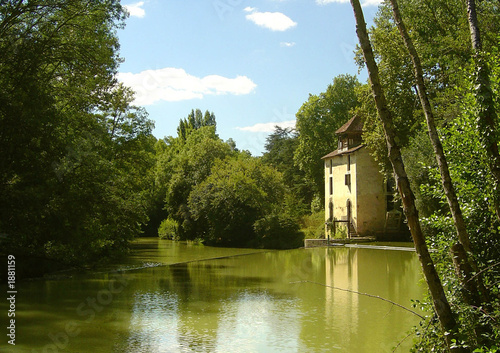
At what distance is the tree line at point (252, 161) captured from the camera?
20.1ft

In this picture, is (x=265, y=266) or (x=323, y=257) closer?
(x=265, y=266)

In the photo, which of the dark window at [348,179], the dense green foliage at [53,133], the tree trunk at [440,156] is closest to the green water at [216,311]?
the tree trunk at [440,156]

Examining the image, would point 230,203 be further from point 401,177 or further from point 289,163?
point 401,177

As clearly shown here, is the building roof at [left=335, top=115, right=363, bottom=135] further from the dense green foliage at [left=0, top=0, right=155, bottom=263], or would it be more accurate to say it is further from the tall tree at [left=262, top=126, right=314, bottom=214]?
the dense green foliage at [left=0, top=0, right=155, bottom=263]

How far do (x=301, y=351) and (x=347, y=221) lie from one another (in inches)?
1255

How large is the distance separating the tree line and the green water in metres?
1.42

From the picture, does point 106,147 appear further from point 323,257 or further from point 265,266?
point 323,257

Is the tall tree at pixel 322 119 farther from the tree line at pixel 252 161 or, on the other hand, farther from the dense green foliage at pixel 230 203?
the dense green foliage at pixel 230 203

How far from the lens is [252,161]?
43.6m

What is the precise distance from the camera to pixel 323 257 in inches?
1142

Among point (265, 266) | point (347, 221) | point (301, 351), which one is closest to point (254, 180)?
point (347, 221)

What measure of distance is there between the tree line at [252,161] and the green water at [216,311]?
1422 mm

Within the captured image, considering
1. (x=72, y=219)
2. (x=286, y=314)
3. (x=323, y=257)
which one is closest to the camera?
(x=286, y=314)

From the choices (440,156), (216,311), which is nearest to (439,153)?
(440,156)
